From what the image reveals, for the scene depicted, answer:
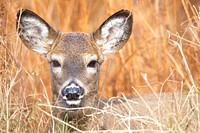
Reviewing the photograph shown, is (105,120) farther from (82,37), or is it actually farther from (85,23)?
(85,23)

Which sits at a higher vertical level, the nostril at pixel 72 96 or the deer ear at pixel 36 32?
the deer ear at pixel 36 32

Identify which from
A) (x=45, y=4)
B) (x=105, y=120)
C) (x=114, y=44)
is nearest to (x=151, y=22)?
(x=45, y=4)

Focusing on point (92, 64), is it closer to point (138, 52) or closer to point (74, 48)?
point (74, 48)

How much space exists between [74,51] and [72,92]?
0.60 m

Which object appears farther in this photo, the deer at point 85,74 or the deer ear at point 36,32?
the deer ear at point 36,32

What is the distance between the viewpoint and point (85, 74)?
6.05 meters

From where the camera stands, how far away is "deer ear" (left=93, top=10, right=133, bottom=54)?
6.43 m

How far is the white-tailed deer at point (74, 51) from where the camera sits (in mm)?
5934

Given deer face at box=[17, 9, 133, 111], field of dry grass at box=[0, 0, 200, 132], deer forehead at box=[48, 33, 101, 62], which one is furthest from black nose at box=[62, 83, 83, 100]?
field of dry grass at box=[0, 0, 200, 132]

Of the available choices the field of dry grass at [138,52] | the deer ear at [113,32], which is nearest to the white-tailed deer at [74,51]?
the deer ear at [113,32]

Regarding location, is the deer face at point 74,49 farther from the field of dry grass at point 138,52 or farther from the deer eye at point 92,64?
the field of dry grass at point 138,52

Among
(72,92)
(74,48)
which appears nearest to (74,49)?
(74,48)

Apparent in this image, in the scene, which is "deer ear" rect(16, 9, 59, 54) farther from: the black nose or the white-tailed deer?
the black nose

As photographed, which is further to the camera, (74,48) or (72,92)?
A: (74,48)
